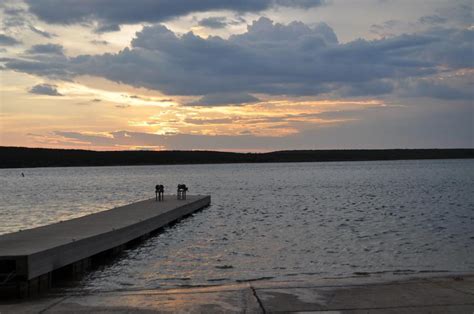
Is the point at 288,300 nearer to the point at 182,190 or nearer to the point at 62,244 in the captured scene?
the point at 62,244

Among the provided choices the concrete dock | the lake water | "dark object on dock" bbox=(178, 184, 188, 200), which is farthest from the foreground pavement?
"dark object on dock" bbox=(178, 184, 188, 200)

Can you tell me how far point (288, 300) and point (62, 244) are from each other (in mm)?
6816

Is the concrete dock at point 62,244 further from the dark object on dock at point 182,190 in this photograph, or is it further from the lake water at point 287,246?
the dark object on dock at point 182,190

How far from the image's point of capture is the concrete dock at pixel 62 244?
11297 mm

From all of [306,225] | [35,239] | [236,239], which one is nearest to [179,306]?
[35,239]

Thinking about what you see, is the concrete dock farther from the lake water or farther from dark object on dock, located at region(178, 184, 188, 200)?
dark object on dock, located at region(178, 184, 188, 200)

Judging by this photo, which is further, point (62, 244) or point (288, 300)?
point (62, 244)

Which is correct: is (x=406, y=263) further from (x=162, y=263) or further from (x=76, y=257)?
(x=76, y=257)

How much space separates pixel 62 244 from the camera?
1387 centimetres

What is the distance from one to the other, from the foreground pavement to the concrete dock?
0.78m

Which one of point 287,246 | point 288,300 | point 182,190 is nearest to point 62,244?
point 288,300

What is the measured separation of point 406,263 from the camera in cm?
1756

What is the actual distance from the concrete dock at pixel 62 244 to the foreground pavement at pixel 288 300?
0.78 m

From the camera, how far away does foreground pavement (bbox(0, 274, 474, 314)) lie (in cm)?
882
